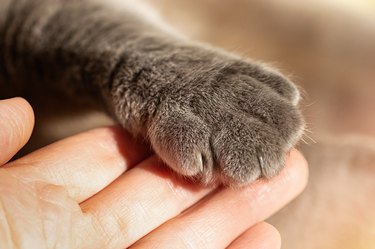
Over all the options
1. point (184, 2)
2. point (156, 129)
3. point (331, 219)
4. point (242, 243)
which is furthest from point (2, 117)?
point (184, 2)

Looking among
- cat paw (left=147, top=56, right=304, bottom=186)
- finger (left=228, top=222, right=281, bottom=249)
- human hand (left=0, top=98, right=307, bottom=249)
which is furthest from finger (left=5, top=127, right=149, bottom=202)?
finger (left=228, top=222, right=281, bottom=249)

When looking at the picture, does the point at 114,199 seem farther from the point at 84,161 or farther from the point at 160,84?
the point at 160,84

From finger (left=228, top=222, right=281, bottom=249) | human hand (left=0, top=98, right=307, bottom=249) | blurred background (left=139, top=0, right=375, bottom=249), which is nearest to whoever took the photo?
human hand (left=0, top=98, right=307, bottom=249)

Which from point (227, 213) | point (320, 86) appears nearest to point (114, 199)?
point (227, 213)

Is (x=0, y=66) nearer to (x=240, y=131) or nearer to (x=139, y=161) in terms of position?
(x=139, y=161)

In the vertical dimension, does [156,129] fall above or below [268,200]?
above

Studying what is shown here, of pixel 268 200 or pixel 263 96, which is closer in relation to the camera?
pixel 263 96

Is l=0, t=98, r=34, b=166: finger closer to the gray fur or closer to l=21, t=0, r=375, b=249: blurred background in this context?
the gray fur
